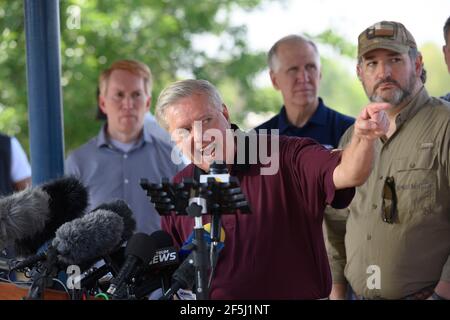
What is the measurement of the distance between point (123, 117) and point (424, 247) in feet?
8.50

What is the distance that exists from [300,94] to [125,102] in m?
1.25

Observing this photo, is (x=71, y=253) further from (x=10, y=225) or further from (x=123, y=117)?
(x=123, y=117)

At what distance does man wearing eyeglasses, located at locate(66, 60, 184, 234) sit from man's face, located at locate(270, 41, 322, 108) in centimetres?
91

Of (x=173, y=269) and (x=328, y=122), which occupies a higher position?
(x=328, y=122)

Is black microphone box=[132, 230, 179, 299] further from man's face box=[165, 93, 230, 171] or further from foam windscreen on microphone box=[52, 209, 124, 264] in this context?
man's face box=[165, 93, 230, 171]

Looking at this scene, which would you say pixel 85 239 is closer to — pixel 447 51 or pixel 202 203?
pixel 202 203

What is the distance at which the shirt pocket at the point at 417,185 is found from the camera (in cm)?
369

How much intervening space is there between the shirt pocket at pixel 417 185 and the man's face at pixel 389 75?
356 mm

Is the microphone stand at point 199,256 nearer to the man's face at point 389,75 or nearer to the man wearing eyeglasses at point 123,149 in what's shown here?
the man's face at point 389,75

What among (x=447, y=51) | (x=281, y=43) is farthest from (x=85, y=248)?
(x=281, y=43)

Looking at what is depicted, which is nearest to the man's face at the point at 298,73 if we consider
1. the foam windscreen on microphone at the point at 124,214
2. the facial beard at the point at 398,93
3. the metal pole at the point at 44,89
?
the facial beard at the point at 398,93

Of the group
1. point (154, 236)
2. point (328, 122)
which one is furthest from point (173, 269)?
point (328, 122)

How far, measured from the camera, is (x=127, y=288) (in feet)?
9.35

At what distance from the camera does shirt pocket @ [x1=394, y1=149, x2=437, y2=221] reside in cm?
369
